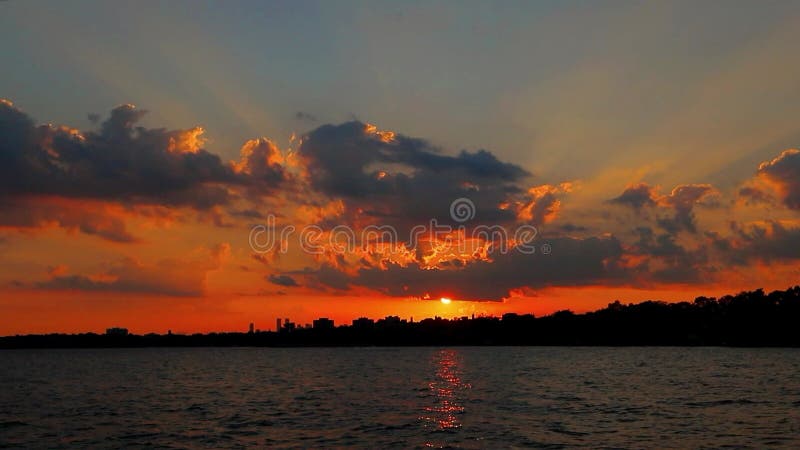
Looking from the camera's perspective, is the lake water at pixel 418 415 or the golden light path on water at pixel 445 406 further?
the golden light path on water at pixel 445 406

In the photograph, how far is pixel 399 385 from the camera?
123 metres

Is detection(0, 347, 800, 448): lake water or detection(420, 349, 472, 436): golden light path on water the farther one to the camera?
detection(420, 349, 472, 436): golden light path on water

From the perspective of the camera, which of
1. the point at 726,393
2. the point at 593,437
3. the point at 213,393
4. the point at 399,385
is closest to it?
the point at 593,437

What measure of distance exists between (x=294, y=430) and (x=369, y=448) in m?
12.2

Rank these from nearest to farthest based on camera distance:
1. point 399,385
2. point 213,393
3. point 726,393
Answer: point 726,393 < point 213,393 < point 399,385

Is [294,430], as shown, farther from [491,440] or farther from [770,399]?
[770,399]

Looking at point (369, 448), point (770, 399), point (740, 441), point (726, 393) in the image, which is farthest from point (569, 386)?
point (369, 448)

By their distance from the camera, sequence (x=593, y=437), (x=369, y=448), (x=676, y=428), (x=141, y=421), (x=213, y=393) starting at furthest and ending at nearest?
(x=213, y=393) → (x=141, y=421) → (x=676, y=428) → (x=593, y=437) → (x=369, y=448)

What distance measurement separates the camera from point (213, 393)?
361 ft

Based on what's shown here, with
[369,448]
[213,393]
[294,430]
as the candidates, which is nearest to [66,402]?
[213,393]

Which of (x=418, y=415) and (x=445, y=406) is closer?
(x=418, y=415)

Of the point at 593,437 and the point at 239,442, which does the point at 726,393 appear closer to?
the point at 593,437

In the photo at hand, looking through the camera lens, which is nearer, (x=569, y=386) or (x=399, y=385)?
(x=569, y=386)

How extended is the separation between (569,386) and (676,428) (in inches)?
2029
